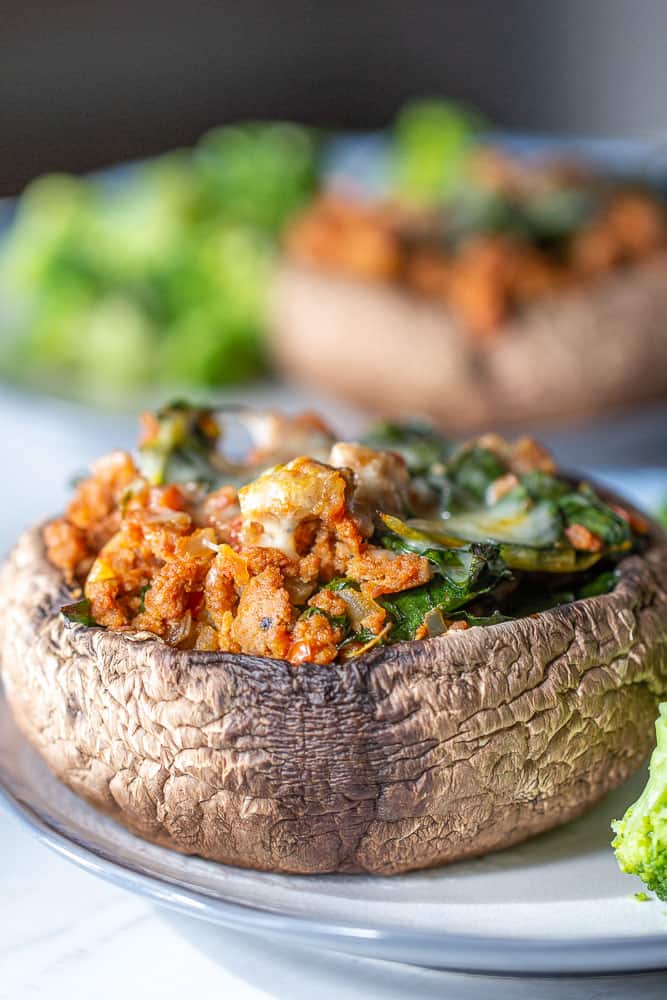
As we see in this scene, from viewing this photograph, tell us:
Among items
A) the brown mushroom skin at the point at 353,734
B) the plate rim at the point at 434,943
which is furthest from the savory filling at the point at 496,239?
the plate rim at the point at 434,943

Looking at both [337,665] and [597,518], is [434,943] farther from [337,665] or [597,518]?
[597,518]

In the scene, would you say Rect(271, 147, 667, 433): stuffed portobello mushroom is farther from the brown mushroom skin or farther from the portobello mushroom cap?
the brown mushroom skin

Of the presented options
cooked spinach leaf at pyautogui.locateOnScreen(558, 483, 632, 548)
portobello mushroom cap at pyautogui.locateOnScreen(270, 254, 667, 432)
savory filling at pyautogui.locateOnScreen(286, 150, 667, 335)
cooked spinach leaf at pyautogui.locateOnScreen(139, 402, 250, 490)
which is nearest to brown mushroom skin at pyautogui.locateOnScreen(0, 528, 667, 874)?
cooked spinach leaf at pyautogui.locateOnScreen(558, 483, 632, 548)

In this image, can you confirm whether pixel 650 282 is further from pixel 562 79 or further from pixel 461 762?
pixel 562 79

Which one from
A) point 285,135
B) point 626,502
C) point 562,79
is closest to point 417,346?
point 626,502

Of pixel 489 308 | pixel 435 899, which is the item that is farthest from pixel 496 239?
pixel 435 899

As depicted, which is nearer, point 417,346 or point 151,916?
point 151,916

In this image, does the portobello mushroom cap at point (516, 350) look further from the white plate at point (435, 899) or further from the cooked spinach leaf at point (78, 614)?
the cooked spinach leaf at point (78, 614)
